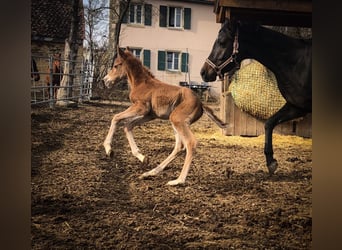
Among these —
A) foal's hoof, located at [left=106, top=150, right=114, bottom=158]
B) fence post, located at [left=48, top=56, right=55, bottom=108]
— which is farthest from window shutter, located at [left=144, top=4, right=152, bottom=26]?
foal's hoof, located at [left=106, top=150, right=114, bottom=158]

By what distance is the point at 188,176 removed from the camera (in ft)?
8.91

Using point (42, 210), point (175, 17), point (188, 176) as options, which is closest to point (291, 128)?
point (188, 176)

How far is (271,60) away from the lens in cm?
293

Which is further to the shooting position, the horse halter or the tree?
the horse halter

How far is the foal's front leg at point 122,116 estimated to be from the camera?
267 centimetres

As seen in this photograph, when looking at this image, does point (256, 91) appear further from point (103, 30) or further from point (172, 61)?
point (103, 30)

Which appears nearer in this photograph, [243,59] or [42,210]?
[42,210]

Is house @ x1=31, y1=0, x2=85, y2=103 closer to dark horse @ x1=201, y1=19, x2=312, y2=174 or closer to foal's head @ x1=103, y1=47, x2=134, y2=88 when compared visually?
foal's head @ x1=103, y1=47, x2=134, y2=88

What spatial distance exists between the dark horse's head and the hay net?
106 mm

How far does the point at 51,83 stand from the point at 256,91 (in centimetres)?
136

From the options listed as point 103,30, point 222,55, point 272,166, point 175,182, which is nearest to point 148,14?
point 103,30

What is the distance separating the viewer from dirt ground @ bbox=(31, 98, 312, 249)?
2547mm
